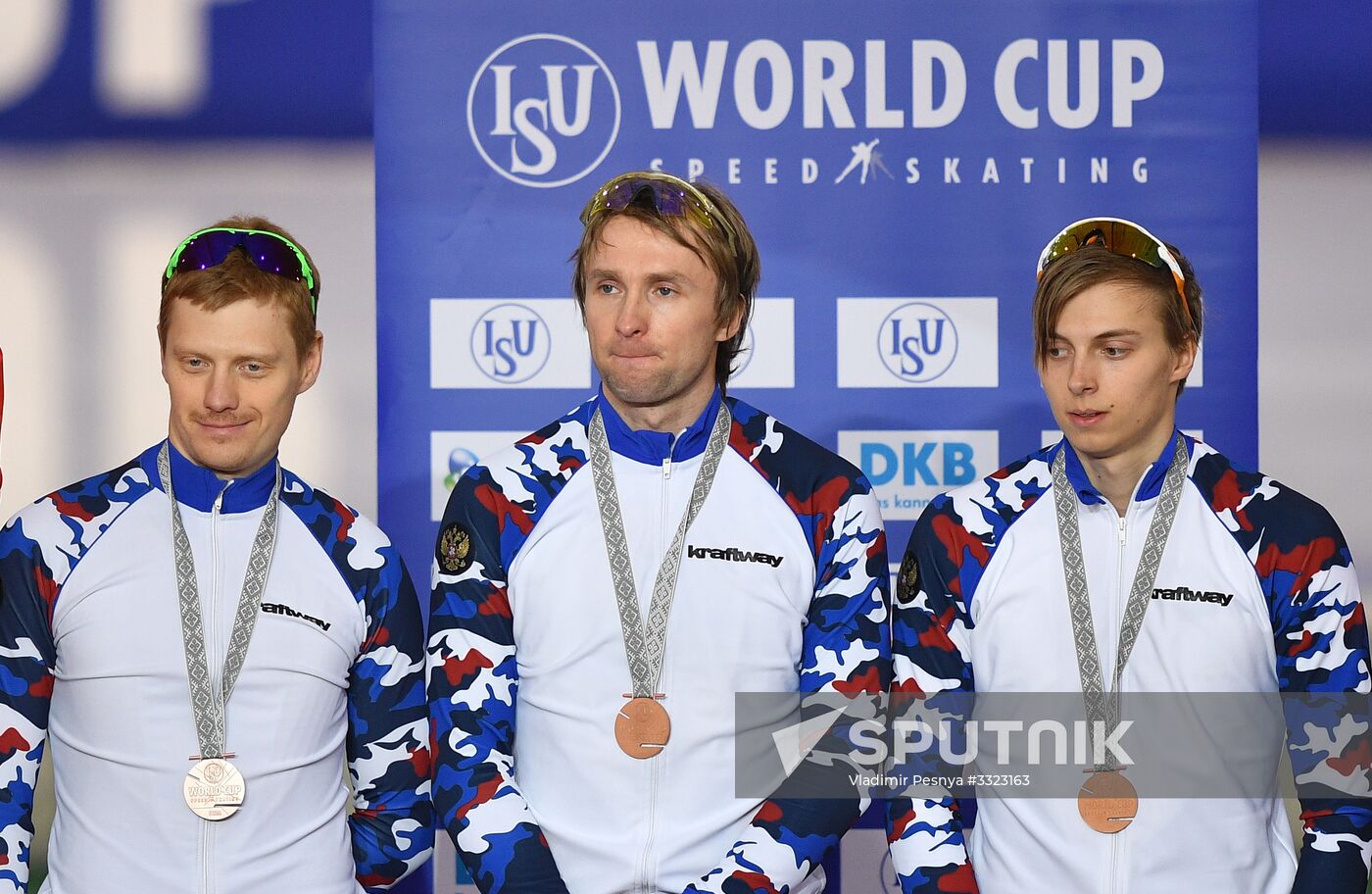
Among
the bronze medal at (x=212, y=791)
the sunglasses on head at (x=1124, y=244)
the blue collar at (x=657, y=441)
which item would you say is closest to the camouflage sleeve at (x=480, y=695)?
the blue collar at (x=657, y=441)

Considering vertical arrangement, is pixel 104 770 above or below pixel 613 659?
below

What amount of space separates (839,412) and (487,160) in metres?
0.98

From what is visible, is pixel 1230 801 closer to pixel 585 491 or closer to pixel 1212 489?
pixel 1212 489

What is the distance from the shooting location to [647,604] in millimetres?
2475

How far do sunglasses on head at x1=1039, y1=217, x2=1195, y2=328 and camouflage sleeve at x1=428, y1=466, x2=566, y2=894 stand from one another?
3.36 ft

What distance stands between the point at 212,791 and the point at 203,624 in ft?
0.86

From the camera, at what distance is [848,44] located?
3387 mm

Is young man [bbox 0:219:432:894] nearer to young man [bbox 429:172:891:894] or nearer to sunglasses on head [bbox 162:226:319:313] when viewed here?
sunglasses on head [bbox 162:226:319:313]

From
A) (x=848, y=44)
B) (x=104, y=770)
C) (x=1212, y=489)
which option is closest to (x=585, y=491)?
(x=104, y=770)

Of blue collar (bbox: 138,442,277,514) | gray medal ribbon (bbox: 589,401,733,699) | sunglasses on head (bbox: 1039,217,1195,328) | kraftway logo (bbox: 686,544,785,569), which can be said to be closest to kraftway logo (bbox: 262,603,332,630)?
blue collar (bbox: 138,442,277,514)

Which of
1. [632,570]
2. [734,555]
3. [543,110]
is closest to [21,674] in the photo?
[632,570]

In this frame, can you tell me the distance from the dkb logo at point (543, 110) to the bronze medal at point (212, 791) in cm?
157

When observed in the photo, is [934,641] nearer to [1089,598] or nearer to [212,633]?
[1089,598]

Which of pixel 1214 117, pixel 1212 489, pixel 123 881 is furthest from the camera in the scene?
pixel 1214 117
